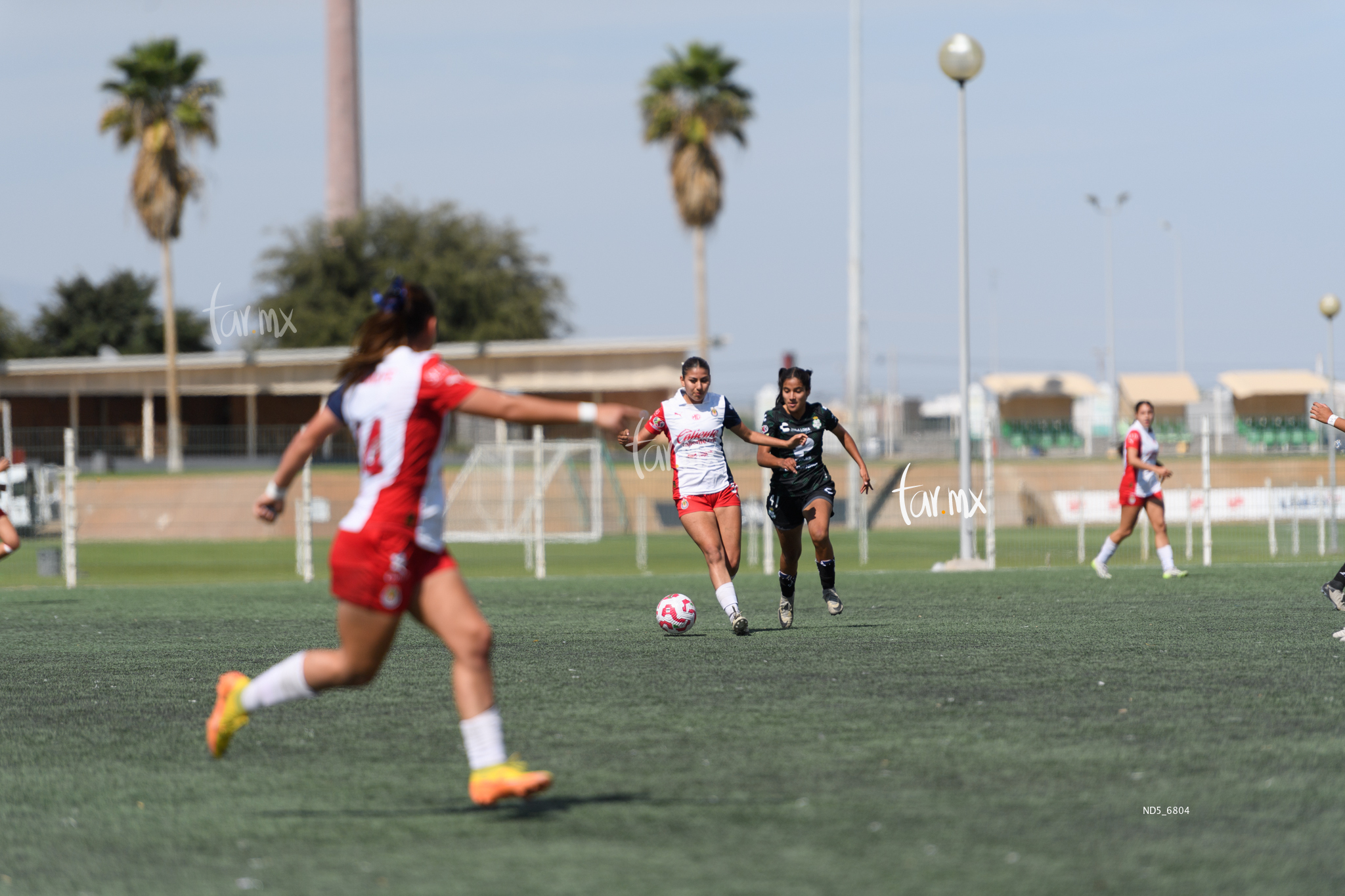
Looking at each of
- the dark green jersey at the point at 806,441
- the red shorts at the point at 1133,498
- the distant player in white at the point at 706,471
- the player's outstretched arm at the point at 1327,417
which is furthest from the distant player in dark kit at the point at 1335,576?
the red shorts at the point at 1133,498

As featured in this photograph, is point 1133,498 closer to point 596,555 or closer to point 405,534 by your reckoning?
point 405,534

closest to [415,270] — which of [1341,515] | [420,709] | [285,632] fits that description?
[1341,515]

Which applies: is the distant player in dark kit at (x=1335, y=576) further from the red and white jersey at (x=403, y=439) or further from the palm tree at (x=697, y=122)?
the palm tree at (x=697, y=122)

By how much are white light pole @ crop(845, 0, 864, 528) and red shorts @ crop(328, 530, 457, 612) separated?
2964 centimetres

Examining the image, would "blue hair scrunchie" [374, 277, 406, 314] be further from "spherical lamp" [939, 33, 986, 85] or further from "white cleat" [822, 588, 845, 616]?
"spherical lamp" [939, 33, 986, 85]

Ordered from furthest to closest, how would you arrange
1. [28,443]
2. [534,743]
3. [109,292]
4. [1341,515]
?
[109,292] → [28,443] → [1341,515] → [534,743]

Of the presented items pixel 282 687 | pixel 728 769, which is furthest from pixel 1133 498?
pixel 282 687

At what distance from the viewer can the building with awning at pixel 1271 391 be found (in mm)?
53250

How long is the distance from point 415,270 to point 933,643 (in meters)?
55.6

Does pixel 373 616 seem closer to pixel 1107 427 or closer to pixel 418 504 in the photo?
pixel 418 504

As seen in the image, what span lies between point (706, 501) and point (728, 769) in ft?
17.9

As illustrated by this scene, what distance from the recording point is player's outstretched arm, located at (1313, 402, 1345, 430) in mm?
10883

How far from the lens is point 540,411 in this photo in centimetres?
514

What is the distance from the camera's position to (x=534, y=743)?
661cm
